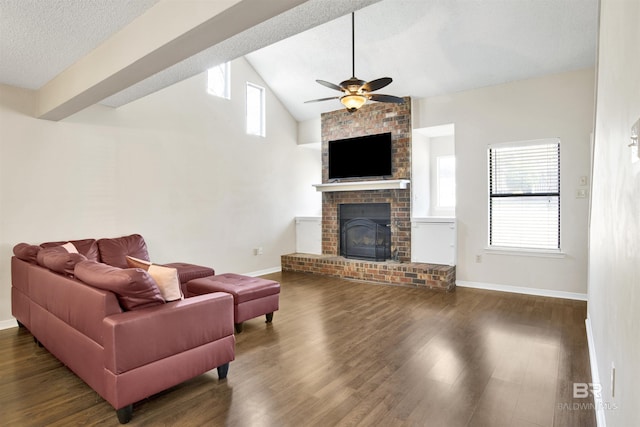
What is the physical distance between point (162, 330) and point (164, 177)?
138 inches

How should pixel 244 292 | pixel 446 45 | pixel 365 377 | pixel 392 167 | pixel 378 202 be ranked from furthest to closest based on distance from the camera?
1. pixel 378 202
2. pixel 392 167
3. pixel 446 45
4. pixel 244 292
5. pixel 365 377

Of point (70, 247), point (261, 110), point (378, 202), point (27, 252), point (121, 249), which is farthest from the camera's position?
point (261, 110)

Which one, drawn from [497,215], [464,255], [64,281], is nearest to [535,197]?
[497,215]

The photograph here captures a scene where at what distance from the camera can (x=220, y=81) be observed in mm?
6168

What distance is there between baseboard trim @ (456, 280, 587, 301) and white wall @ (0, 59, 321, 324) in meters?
3.49

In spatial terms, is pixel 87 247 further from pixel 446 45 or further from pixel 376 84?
pixel 446 45

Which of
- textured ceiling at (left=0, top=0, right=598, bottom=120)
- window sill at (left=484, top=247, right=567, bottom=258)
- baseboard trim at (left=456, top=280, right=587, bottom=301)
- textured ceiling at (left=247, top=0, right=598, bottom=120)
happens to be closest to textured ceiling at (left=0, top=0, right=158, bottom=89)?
textured ceiling at (left=0, top=0, right=598, bottom=120)

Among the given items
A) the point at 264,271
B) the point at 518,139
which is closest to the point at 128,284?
the point at 264,271

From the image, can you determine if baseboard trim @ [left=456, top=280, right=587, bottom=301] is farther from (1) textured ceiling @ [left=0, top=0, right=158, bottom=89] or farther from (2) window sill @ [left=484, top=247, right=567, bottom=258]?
(1) textured ceiling @ [left=0, top=0, right=158, bottom=89]

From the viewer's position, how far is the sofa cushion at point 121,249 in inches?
172

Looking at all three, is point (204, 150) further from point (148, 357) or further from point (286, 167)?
point (148, 357)

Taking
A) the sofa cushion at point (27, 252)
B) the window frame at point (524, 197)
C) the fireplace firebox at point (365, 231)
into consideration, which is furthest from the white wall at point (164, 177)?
the window frame at point (524, 197)

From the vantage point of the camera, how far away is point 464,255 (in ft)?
18.7

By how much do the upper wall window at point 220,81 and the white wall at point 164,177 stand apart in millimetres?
119
